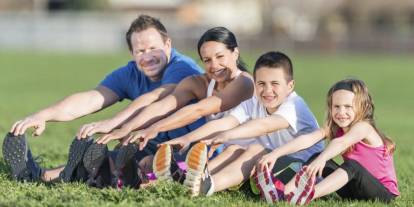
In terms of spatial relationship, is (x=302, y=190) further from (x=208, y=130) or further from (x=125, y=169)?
(x=125, y=169)

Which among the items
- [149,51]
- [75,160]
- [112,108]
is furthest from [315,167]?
[112,108]

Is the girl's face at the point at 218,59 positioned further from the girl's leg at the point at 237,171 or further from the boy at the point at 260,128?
the girl's leg at the point at 237,171

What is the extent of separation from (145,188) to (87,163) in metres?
0.62

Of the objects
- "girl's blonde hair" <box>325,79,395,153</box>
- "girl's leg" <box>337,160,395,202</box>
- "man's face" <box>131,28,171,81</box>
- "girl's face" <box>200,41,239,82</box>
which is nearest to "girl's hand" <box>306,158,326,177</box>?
"girl's leg" <box>337,160,395,202</box>

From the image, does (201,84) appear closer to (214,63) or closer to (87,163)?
(214,63)

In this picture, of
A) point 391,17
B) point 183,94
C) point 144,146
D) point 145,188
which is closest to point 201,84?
point 183,94

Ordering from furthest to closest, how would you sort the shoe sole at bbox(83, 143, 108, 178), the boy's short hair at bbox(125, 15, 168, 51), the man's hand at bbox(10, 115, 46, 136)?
the boy's short hair at bbox(125, 15, 168, 51)
the man's hand at bbox(10, 115, 46, 136)
the shoe sole at bbox(83, 143, 108, 178)

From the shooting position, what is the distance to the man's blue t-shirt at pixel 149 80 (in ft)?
24.0

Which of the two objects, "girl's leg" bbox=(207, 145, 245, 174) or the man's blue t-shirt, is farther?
the man's blue t-shirt

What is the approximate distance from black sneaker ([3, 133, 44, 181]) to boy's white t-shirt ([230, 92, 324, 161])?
4.95 feet

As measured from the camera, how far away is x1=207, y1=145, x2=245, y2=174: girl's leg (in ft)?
21.3

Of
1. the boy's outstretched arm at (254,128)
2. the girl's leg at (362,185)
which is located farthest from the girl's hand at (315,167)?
the boy's outstretched arm at (254,128)

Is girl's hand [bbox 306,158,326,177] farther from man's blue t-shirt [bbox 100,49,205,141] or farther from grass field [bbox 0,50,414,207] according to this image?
man's blue t-shirt [bbox 100,49,205,141]

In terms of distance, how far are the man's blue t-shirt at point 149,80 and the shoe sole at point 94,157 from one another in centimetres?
82
